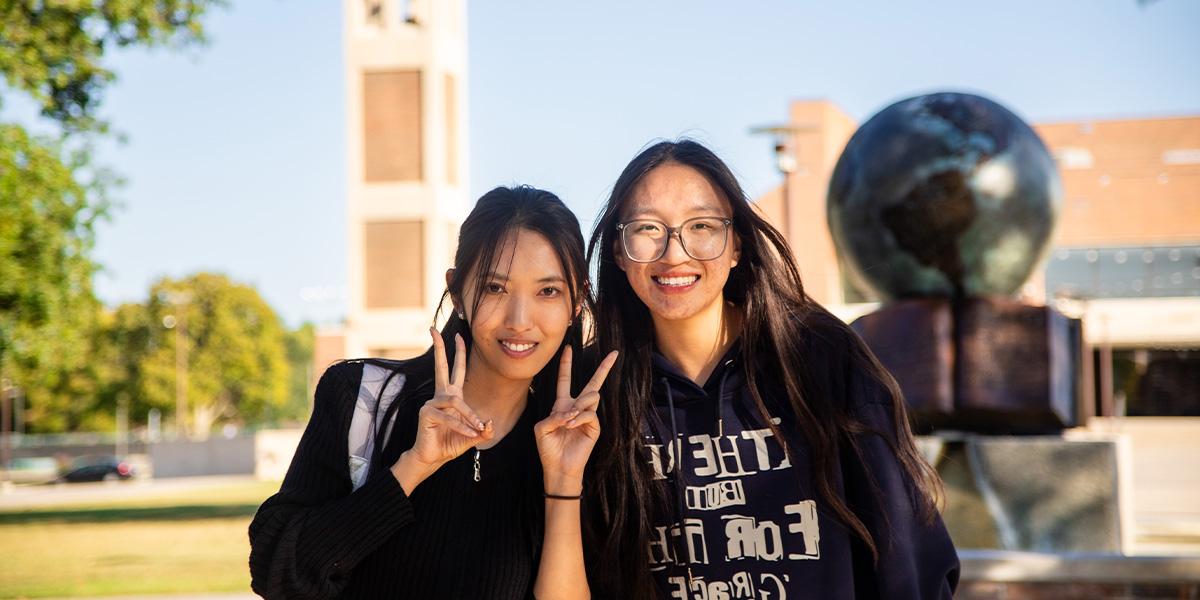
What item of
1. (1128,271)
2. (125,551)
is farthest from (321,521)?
(1128,271)

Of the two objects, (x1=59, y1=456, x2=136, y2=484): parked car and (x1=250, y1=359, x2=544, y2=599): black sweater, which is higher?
(x1=250, y1=359, x2=544, y2=599): black sweater

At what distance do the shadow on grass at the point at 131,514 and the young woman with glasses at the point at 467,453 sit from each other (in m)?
18.7

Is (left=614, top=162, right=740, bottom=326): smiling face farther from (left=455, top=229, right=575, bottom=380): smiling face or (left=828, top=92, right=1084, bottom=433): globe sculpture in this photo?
(left=828, top=92, right=1084, bottom=433): globe sculpture

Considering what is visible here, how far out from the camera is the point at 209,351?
2569 inches

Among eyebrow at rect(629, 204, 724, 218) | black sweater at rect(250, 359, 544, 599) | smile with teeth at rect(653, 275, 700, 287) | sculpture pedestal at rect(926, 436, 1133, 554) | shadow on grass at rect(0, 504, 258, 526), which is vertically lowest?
shadow on grass at rect(0, 504, 258, 526)

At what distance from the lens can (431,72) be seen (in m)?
40.2

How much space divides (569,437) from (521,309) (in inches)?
13.6

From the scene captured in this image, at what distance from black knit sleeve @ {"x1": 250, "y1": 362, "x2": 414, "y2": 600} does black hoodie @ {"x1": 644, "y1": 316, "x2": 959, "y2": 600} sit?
26.8 inches

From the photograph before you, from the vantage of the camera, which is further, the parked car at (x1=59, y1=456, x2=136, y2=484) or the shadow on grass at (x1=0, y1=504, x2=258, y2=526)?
the parked car at (x1=59, y1=456, x2=136, y2=484)

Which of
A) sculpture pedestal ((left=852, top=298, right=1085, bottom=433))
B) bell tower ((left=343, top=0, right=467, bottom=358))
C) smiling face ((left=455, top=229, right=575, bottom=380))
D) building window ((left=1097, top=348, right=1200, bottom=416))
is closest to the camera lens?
smiling face ((left=455, top=229, right=575, bottom=380))

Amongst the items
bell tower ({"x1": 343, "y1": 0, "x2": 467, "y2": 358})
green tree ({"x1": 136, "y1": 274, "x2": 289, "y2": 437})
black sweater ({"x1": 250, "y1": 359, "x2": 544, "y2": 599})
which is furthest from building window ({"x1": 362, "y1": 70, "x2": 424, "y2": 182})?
black sweater ({"x1": 250, "y1": 359, "x2": 544, "y2": 599})

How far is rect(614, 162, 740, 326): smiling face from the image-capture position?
2988mm

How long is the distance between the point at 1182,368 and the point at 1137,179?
34.9 ft

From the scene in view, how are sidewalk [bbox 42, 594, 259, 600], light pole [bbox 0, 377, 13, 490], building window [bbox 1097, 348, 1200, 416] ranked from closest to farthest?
sidewalk [bbox 42, 594, 259, 600]
building window [bbox 1097, 348, 1200, 416]
light pole [bbox 0, 377, 13, 490]
